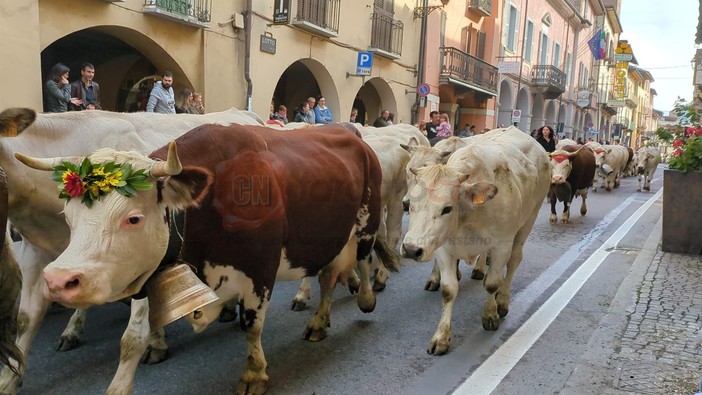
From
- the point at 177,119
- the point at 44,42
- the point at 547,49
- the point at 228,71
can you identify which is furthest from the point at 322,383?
the point at 547,49

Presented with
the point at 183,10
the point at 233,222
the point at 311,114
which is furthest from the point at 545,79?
the point at 233,222

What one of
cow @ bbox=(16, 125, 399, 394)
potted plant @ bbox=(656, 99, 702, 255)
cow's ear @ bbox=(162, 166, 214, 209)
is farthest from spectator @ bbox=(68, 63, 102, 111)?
potted plant @ bbox=(656, 99, 702, 255)

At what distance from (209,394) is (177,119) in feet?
8.23

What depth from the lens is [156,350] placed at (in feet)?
12.8

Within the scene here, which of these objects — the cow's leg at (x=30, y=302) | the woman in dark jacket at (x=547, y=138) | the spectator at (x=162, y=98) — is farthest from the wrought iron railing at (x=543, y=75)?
the cow's leg at (x=30, y=302)

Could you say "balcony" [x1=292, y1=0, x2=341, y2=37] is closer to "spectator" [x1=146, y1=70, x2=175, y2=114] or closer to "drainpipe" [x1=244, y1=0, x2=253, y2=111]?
"drainpipe" [x1=244, y1=0, x2=253, y2=111]

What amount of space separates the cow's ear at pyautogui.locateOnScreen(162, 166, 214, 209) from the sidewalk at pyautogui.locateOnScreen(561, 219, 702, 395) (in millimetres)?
2511

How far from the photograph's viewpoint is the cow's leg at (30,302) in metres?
3.44

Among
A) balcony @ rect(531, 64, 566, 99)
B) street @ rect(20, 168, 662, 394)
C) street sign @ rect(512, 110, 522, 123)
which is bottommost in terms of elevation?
street @ rect(20, 168, 662, 394)

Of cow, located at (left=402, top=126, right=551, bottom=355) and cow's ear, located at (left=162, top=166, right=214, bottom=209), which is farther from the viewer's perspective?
cow, located at (left=402, top=126, right=551, bottom=355)

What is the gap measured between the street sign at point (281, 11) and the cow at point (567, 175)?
22.1ft

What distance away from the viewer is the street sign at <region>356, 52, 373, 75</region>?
1652 centimetres

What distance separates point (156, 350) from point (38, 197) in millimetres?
1279

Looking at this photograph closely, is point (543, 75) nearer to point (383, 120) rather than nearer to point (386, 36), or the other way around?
point (386, 36)
